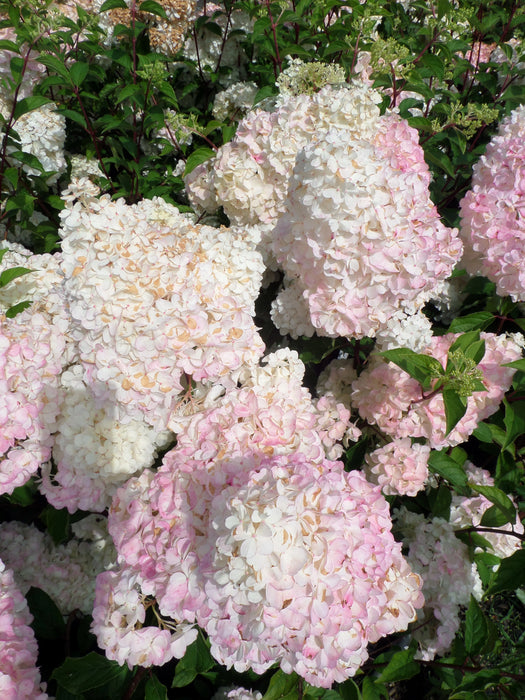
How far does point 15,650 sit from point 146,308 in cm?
92

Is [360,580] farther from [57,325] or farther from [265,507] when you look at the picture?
[57,325]

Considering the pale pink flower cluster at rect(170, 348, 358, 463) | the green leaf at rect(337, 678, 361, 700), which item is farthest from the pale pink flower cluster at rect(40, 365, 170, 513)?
the green leaf at rect(337, 678, 361, 700)

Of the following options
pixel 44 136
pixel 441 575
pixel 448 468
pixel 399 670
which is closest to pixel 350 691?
pixel 399 670

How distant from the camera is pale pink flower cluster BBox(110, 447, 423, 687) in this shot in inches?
35.8

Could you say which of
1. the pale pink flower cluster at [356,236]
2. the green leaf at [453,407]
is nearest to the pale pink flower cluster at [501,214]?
the pale pink flower cluster at [356,236]

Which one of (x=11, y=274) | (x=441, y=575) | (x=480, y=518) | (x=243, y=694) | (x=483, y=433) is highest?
(x=11, y=274)

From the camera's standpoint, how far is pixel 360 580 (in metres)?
0.98

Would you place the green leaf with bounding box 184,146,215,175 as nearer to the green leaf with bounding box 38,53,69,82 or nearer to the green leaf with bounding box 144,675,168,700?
the green leaf with bounding box 38,53,69,82

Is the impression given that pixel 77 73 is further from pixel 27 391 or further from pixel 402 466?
pixel 402 466

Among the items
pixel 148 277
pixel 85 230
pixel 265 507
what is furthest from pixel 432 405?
pixel 85 230

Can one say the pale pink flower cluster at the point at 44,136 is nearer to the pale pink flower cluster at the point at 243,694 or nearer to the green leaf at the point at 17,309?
the green leaf at the point at 17,309

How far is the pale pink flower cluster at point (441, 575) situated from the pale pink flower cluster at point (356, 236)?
908 millimetres

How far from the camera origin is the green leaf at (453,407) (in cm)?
131

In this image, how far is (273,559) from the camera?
2.96ft
